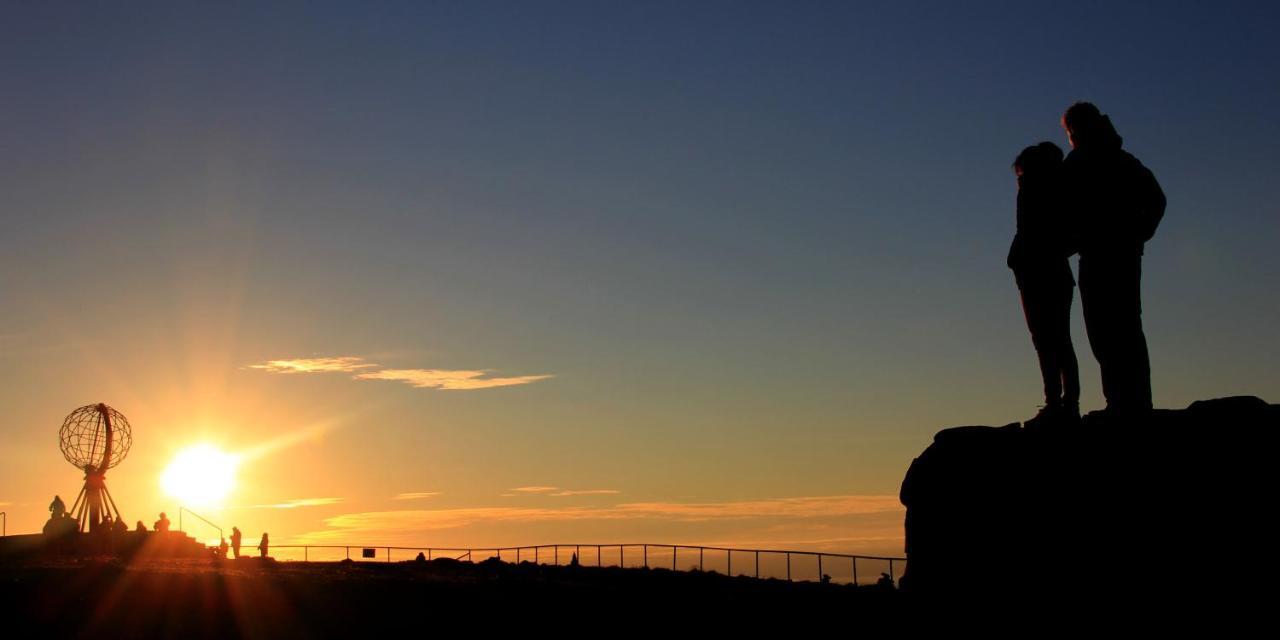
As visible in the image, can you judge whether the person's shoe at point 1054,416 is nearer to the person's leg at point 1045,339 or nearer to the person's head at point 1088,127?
the person's leg at point 1045,339

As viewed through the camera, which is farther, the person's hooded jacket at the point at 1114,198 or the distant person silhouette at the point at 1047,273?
the distant person silhouette at the point at 1047,273

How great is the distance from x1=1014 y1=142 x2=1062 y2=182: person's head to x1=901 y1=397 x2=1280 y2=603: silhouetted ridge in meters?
1.99

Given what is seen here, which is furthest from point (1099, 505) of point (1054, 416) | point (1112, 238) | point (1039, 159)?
point (1039, 159)

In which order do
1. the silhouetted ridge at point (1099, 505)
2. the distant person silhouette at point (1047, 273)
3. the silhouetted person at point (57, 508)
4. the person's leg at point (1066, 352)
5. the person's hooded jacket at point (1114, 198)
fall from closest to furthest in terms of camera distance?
the silhouetted ridge at point (1099, 505), the person's hooded jacket at point (1114, 198), the distant person silhouette at point (1047, 273), the person's leg at point (1066, 352), the silhouetted person at point (57, 508)

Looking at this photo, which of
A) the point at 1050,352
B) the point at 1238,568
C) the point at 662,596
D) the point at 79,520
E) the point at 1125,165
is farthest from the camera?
the point at 79,520

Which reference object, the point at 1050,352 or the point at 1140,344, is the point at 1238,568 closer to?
the point at 1140,344

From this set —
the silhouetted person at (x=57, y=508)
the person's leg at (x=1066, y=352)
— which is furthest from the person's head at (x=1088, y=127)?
the silhouetted person at (x=57, y=508)

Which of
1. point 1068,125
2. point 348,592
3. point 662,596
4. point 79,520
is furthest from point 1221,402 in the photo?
point 79,520

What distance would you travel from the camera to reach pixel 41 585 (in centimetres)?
3803

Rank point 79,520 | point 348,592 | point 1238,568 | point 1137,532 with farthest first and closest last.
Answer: point 79,520 → point 348,592 → point 1137,532 → point 1238,568

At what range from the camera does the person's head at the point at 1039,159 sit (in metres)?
9.86

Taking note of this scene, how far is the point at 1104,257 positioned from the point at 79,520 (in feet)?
251

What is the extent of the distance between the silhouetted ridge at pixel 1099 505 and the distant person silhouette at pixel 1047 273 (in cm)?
73

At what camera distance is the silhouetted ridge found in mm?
7863
